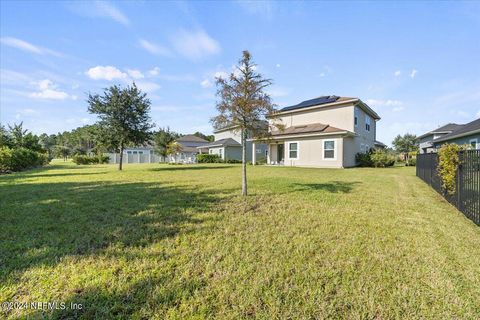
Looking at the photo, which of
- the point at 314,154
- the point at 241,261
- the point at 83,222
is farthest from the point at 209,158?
the point at 241,261

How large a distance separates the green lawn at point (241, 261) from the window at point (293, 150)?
51.5 ft

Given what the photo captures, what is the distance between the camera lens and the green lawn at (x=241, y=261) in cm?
218

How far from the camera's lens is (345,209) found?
5.58 metres

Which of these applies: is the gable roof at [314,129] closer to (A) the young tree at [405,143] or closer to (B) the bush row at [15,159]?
(B) the bush row at [15,159]

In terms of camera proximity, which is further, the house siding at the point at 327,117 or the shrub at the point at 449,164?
the house siding at the point at 327,117

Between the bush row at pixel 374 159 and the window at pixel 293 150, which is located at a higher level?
the window at pixel 293 150

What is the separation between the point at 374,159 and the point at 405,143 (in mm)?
37106

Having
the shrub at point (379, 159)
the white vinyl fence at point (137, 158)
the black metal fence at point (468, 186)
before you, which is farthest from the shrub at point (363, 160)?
the white vinyl fence at point (137, 158)

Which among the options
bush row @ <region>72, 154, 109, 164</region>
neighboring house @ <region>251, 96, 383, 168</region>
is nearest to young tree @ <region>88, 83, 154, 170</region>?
neighboring house @ <region>251, 96, 383, 168</region>

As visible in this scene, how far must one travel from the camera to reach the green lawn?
2182mm

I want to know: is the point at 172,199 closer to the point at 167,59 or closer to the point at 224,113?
the point at 224,113

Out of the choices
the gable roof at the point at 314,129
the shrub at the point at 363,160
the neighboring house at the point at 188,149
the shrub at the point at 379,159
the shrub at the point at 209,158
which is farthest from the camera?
the neighboring house at the point at 188,149

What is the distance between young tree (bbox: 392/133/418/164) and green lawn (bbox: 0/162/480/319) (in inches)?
2039

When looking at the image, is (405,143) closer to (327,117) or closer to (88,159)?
(327,117)
